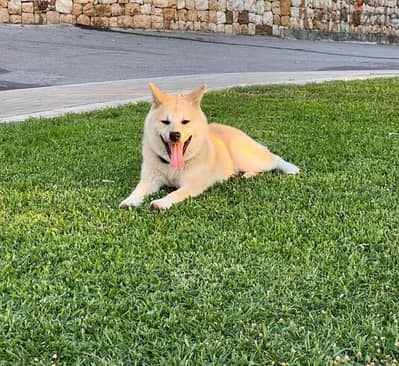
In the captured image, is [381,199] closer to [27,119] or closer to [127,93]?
[27,119]

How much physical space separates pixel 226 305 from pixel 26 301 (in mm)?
700

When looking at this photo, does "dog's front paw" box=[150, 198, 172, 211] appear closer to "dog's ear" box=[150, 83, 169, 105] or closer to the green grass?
the green grass

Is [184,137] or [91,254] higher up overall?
[184,137]

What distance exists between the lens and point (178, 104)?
11.5 feet

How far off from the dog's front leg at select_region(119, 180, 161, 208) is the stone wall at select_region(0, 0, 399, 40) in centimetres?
1363

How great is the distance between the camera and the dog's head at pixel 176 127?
11.1 ft

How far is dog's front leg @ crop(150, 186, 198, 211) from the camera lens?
10.5 feet

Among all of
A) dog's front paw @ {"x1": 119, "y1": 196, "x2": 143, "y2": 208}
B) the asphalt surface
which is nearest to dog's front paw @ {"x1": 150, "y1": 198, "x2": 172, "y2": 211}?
dog's front paw @ {"x1": 119, "y1": 196, "x2": 143, "y2": 208}

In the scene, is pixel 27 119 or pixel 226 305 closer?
pixel 226 305

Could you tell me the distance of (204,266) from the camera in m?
2.47

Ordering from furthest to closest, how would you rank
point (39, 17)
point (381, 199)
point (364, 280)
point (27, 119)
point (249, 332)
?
point (39, 17) → point (27, 119) → point (381, 199) → point (364, 280) → point (249, 332)

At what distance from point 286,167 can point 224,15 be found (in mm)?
16872

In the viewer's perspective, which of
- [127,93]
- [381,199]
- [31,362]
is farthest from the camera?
[127,93]

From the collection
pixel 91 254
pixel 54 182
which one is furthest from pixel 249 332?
pixel 54 182
